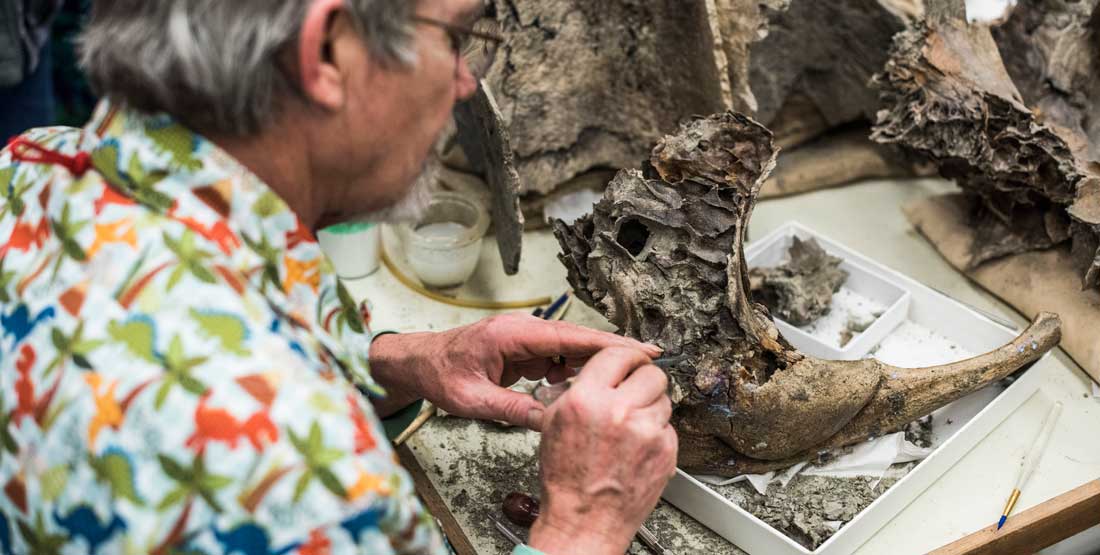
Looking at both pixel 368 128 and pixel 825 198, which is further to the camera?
pixel 825 198

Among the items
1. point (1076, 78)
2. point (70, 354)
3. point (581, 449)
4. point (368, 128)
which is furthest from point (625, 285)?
point (1076, 78)

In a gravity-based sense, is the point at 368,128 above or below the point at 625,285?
above

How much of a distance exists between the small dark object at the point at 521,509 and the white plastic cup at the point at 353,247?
0.76m

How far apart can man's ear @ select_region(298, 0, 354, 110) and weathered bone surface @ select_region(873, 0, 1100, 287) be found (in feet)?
4.67

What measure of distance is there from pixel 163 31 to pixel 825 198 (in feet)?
6.06

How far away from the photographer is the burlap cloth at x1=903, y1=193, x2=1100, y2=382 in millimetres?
1971

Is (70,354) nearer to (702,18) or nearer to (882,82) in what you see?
(702,18)

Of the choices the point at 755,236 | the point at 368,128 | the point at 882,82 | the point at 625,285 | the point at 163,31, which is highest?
the point at 163,31

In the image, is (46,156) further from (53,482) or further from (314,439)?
(314,439)

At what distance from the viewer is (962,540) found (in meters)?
1.55

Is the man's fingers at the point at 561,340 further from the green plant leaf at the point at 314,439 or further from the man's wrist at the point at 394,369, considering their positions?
the green plant leaf at the point at 314,439

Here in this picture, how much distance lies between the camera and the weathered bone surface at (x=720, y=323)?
1.55 meters

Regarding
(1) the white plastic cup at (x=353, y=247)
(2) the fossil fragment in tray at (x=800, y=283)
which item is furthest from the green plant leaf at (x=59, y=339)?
(2) the fossil fragment in tray at (x=800, y=283)

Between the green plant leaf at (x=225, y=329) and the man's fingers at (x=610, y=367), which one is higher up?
the green plant leaf at (x=225, y=329)
